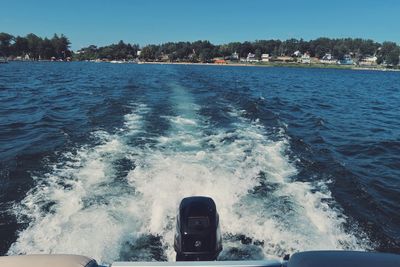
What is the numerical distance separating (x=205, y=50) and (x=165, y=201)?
16977 centimetres

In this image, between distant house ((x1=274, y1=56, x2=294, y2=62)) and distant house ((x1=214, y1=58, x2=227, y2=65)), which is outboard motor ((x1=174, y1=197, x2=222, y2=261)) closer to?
distant house ((x1=214, y1=58, x2=227, y2=65))

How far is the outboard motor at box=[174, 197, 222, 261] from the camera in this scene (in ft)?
11.7

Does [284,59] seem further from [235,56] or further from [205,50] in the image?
[205,50]

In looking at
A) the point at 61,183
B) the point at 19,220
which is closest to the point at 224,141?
the point at 61,183

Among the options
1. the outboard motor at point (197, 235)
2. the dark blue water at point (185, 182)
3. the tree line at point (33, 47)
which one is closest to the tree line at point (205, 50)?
the tree line at point (33, 47)

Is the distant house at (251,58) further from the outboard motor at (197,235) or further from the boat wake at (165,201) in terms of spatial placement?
the outboard motor at (197,235)

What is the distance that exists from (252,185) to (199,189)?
1.07 meters

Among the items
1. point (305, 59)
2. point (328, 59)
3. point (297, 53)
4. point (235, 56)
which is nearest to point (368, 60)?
point (328, 59)

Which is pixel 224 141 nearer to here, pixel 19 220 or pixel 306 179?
pixel 306 179

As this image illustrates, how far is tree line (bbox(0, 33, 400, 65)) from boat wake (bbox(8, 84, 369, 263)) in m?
162

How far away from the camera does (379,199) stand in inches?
295

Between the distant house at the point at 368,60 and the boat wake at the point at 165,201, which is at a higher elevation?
the boat wake at the point at 165,201

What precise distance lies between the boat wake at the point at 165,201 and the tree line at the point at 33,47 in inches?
6243

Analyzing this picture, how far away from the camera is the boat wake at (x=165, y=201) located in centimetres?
500
